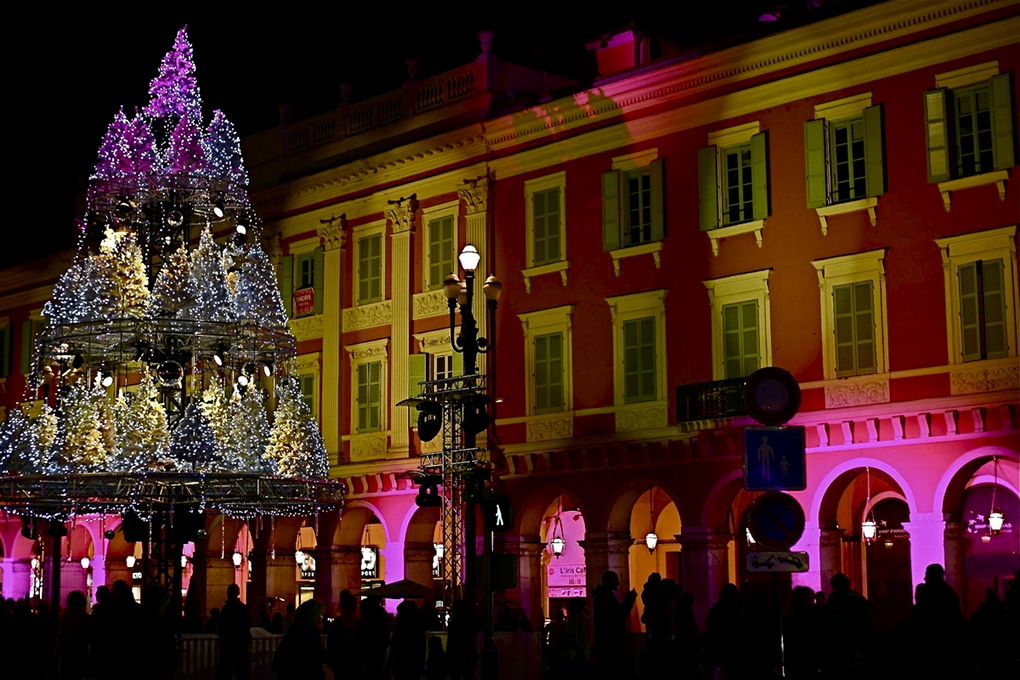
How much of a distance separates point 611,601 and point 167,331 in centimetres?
974

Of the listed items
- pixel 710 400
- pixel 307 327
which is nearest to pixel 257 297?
pixel 710 400

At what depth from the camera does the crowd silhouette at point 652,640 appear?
14.4 m

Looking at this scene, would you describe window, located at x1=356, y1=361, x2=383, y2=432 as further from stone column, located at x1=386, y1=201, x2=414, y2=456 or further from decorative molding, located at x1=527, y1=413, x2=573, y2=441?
decorative molding, located at x1=527, y1=413, x2=573, y2=441

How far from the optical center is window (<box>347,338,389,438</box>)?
117ft

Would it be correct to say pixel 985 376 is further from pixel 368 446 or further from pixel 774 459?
pixel 368 446

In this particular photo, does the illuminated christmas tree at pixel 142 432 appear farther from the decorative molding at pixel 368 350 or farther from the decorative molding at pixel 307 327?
the decorative molding at pixel 307 327

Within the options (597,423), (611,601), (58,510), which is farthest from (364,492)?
(611,601)

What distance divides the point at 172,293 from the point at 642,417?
10.3 meters

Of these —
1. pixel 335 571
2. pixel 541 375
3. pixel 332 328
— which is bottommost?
pixel 335 571

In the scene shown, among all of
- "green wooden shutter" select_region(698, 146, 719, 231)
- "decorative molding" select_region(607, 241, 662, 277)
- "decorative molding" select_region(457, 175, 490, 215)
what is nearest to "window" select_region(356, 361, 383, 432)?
"decorative molding" select_region(457, 175, 490, 215)

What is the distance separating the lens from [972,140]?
26.2m

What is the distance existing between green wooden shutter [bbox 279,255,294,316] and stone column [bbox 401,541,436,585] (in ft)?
23.8

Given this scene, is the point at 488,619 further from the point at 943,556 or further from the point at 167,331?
the point at 943,556

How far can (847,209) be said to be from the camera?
27781mm
